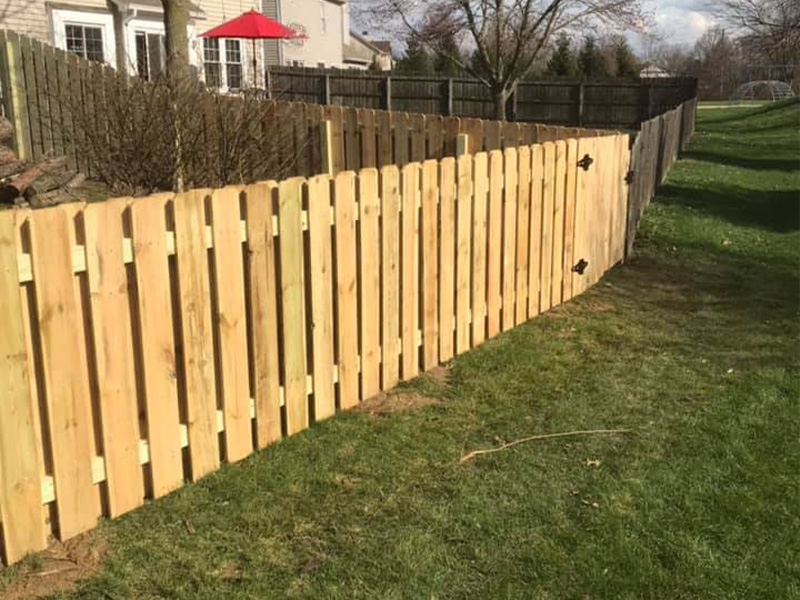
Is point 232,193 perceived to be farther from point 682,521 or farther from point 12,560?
point 682,521

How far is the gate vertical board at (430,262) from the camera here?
4819 mm

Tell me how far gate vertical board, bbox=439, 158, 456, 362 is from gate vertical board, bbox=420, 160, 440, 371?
0.15 ft

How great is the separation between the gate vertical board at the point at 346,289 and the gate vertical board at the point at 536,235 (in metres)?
2.01

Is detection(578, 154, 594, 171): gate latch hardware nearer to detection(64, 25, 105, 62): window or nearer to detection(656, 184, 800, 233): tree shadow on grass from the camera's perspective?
detection(656, 184, 800, 233): tree shadow on grass

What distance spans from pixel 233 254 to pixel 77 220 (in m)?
0.76

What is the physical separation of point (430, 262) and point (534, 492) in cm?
170

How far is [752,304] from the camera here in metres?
6.76

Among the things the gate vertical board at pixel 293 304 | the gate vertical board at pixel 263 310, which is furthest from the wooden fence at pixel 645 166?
the gate vertical board at pixel 263 310

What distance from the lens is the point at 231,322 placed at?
371 cm

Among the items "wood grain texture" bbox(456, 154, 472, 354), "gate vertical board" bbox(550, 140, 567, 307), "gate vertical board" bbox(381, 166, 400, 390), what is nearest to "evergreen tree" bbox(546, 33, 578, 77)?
"gate vertical board" bbox(550, 140, 567, 307)

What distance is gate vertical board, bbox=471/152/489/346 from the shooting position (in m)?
5.26

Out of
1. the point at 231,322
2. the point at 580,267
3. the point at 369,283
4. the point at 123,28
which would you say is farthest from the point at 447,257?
the point at 123,28

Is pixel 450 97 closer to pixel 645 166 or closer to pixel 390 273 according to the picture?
pixel 645 166

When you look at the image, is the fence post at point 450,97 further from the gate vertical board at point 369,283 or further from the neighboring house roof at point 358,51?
the neighboring house roof at point 358,51
